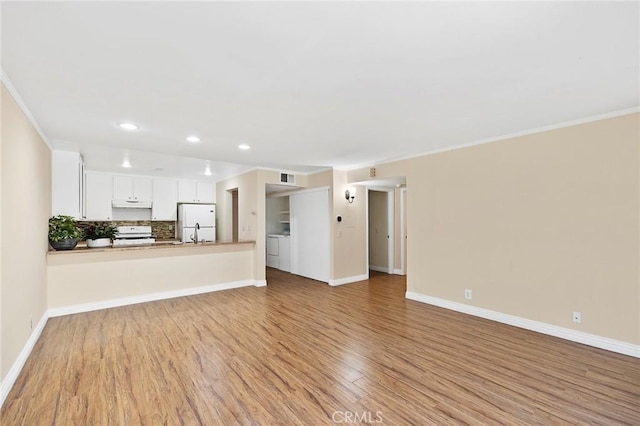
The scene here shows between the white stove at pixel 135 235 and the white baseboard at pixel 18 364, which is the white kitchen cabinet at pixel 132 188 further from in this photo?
the white baseboard at pixel 18 364

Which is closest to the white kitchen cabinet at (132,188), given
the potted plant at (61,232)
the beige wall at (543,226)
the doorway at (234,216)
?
the doorway at (234,216)

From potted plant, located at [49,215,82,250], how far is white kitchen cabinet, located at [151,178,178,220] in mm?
2867

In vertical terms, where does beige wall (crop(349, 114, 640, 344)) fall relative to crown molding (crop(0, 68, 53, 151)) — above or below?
below

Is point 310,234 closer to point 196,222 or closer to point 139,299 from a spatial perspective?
point 196,222

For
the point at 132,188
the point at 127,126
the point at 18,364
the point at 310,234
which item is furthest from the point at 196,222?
the point at 18,364

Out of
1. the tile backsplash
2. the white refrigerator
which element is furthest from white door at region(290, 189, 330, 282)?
the tile backsplash

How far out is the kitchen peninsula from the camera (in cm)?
408

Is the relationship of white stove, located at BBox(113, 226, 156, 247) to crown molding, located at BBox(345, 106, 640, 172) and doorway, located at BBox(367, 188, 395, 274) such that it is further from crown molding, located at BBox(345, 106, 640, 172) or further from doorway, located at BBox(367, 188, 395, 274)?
crown molding, located at BBox(345, 106, 640, 172)

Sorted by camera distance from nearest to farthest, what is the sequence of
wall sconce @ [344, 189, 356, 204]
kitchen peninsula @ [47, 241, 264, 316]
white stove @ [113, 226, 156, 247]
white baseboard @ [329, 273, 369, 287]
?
kitchen peninsula @ [47, 241, 264, 316] → white baseboard @ [329, 273, 369, 287] → wall sconce @ [344, 189, 356, 204] → white stove @ [113, 226, 156, 247]

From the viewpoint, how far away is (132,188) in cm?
668

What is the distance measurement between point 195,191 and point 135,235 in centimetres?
162

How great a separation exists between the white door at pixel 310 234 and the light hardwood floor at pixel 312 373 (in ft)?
7.01

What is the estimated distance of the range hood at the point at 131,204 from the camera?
256 inches

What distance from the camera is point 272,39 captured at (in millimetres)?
1690
